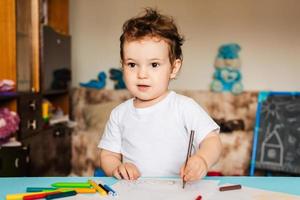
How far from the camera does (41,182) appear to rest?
2.60 feet

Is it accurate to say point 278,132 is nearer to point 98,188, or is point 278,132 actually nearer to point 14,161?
point 14,161

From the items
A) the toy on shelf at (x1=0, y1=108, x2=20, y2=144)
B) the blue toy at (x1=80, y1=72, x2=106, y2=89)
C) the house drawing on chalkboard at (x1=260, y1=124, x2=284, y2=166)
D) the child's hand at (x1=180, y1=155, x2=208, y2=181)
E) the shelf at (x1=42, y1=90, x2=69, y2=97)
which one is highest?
the blue toy at (x1=80, y1=72, x2=106, y2=89)

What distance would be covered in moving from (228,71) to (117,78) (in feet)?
2.60

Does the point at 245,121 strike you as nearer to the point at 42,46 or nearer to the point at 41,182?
the point at 42,46

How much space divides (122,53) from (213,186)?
42cm

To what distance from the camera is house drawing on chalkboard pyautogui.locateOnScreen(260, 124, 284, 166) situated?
2.63m

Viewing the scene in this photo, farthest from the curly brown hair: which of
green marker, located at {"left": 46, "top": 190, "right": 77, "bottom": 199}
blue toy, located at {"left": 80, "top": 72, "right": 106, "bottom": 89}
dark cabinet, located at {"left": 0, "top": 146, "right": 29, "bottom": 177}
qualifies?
blue toy, located at {"left": 80, "top": 72, "right": 106, "bottom": 89}

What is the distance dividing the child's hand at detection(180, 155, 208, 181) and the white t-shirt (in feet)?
0.56

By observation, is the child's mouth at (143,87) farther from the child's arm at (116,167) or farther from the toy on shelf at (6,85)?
the toy on shelf at (6,85)

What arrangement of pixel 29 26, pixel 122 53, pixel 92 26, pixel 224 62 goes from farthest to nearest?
1. pixel 92 26
2. pixel 224 62
3. pixel 29 26
4. pixel 122 53

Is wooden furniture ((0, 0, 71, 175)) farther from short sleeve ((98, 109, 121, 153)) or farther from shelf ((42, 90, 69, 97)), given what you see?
short sleeve ((98, 109, 121, 153))

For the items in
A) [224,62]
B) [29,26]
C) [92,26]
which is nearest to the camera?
[29,26]

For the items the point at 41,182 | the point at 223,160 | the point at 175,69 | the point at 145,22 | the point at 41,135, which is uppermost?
the point at 145,22

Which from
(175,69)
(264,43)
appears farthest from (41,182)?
(264,43)
